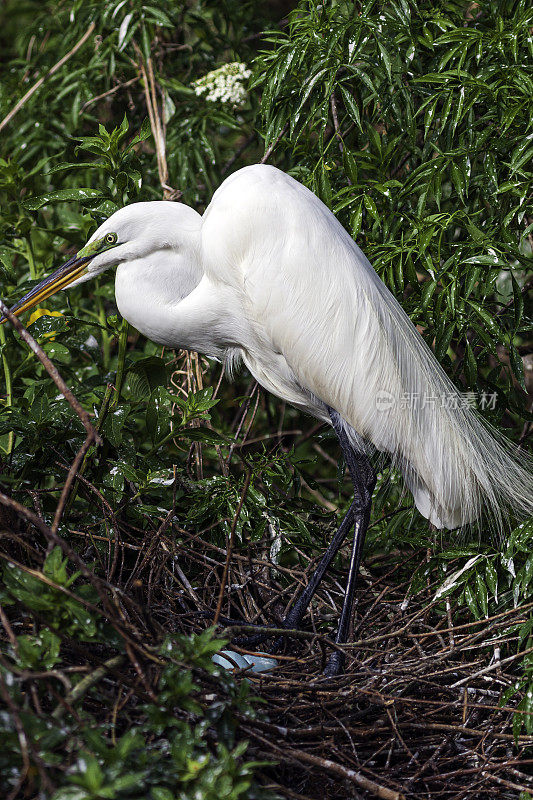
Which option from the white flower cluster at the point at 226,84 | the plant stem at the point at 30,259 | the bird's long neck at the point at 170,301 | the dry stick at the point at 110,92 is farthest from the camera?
the dry stick at the point at 110,92

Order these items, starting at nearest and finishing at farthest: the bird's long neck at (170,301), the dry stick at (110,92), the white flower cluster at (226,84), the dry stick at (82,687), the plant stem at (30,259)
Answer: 1. the dry stick at (82,687)
2. the bird's long neck at (170,301)
3. the plant stem at (30,259)
4. the white flower cluster at (226,84)
5. the dry stick at (110,92)

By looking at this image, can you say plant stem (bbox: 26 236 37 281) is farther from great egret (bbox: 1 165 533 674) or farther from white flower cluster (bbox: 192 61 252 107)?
white flower cluster (bbox: 192 61 252 107)

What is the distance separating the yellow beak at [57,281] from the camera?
6.51 ft

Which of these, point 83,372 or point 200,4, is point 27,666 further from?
point 200,4

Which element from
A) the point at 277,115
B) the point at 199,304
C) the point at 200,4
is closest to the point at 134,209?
the point at 199,304

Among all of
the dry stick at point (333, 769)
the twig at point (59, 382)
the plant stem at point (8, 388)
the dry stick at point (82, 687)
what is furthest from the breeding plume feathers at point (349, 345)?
the dry stick at point (82, 687)

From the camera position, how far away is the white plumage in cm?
191

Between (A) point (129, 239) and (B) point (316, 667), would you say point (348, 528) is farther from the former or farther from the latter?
(A) point (129, 239)

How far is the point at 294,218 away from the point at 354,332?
298mm

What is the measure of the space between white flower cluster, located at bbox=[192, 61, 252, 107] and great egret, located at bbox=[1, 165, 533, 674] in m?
0.62

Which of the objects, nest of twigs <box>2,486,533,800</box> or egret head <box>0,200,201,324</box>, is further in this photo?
egret head <box>0,200,201,324</box>

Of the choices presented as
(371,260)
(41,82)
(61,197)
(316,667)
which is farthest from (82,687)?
(41,82)

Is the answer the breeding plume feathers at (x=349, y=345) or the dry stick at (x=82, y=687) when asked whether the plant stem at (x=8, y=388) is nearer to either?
the breeding plume feathers at (x=349, y=345)

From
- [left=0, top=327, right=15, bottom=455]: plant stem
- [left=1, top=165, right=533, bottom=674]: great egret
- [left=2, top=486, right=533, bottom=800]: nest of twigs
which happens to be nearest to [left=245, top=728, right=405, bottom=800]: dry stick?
[left=2, top=486, right=533, bottom=800]: nest of twigs
